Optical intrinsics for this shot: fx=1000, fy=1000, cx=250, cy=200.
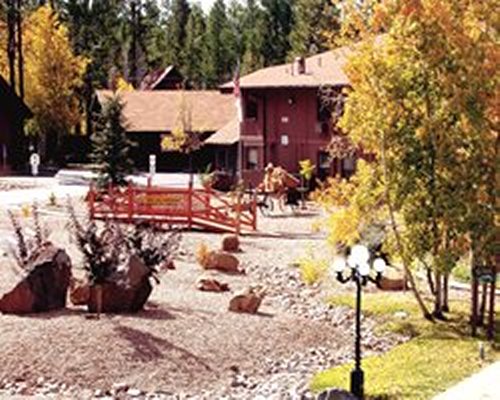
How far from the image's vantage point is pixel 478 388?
44.5 ft

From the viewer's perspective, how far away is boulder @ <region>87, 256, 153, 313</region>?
17969mm

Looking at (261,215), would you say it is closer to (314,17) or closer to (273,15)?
(314,17)

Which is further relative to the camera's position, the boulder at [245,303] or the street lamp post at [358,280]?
the boulder at [245,303]

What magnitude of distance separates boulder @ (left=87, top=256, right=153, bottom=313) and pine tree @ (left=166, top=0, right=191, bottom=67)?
81.1 meters

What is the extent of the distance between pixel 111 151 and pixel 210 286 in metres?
21.3

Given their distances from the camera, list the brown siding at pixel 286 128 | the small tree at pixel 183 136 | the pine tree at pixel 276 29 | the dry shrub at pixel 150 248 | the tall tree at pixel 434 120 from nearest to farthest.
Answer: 1. the tall tree at pixel 434 120
2. the dry shrub at pixel 150 248
3. the brown siding at pixel 286 128
4. the small tree at pixel 183 136
5. the pine tree at pixel 276 29

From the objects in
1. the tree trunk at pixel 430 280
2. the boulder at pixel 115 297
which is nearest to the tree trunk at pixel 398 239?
the tree trunk at pixel 430 280

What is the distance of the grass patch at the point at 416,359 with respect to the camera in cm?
1485

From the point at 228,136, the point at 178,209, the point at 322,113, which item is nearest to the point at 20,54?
the point at 228,136

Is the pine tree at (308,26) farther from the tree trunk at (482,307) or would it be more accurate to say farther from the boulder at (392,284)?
the tree trunk at (482,307)

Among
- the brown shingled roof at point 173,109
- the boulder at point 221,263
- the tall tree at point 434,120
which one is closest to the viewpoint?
the tall tree at point 434,120

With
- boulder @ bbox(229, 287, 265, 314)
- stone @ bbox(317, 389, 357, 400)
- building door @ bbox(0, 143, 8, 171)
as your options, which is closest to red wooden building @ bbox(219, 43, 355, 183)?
building door @ bbox(0, 143, 8, 171)

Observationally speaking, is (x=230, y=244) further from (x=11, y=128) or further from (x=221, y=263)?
(x=11, y=128)

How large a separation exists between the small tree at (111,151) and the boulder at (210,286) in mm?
19984
